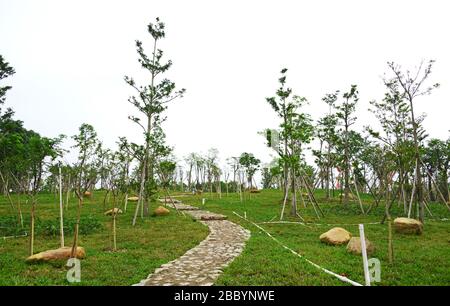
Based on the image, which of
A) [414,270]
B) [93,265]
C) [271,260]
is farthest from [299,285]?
[93,265]

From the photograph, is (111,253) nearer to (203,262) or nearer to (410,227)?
(203,262)

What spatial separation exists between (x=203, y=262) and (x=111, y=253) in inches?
145

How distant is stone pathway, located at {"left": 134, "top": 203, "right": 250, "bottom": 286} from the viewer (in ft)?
25.3

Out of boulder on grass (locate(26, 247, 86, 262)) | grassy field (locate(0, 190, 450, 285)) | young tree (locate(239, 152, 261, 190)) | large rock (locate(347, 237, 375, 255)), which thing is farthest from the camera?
young tree (locate(239, 152, 261, 190))

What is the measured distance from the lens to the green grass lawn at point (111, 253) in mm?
8134

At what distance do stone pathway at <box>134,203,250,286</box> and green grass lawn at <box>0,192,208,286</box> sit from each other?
15.4 inches

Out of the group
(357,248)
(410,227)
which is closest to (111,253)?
(357,248)

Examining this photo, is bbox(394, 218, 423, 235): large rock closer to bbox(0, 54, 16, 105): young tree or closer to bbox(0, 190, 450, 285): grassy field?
bbox(0, 190, 450, 285): grassy field

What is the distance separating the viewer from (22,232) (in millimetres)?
15938

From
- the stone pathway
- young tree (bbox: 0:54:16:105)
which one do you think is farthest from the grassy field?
young tree (bbox: 0:54:16:105)

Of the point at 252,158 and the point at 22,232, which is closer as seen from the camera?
the point at 22,232

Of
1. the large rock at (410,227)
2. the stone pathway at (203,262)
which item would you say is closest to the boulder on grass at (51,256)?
the stone pathway at (203,262)
